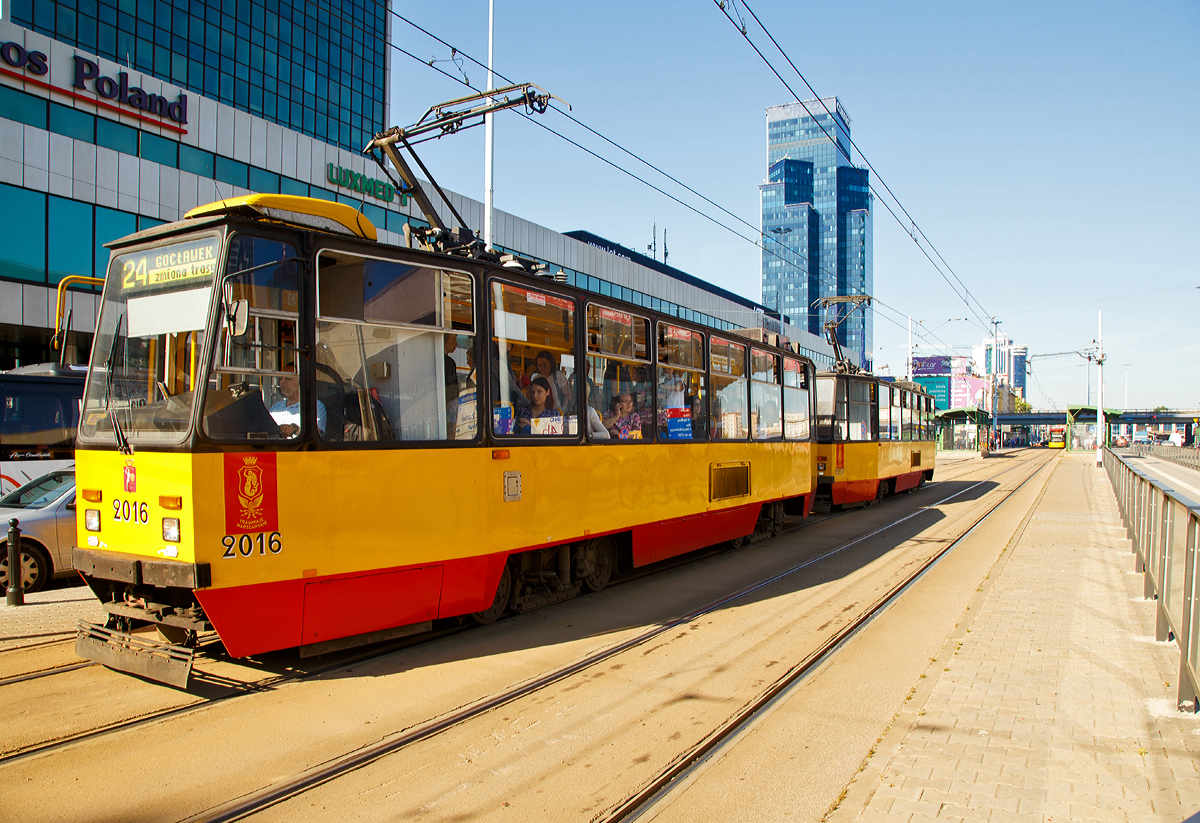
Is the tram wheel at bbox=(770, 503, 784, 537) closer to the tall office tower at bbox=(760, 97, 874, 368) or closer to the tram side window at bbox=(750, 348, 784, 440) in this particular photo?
the tram side window at bbox=(750, 348, 784, 440)

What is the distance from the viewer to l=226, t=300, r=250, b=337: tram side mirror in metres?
4.90

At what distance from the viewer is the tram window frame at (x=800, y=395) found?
12.7 metres

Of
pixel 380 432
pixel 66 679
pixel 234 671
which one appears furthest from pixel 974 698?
pixel 66 679

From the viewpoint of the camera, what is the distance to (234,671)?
5.40 meters

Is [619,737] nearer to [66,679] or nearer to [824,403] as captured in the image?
[66,679]

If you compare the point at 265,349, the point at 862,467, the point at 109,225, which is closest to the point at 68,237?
the point at 109,225

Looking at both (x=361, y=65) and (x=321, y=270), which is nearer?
(x=321, y=270)

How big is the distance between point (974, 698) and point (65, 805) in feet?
16.8

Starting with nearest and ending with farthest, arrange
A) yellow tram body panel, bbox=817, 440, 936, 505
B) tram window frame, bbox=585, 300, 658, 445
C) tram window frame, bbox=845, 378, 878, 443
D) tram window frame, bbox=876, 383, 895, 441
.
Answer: tram window frame, bbox=585, 300, 658, 445 < yellow tram body panel, bbox=817, 440, 936, 505 < tram window frame, bbox=845, 378, 878, 443 < tram window frame, bbox=876, 383, 895, 441

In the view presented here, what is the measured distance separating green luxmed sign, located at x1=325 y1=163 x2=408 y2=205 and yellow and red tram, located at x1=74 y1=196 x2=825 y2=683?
21.6 m

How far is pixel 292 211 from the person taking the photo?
18.1 ft

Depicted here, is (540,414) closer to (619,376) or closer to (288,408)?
(619,376)

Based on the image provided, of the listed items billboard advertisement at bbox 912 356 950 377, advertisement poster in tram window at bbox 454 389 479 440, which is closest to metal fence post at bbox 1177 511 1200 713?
advertisement poster in tram window at bbox 454 389 479 440

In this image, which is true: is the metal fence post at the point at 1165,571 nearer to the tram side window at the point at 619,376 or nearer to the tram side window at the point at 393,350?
the tram side window at the point at 619,376
